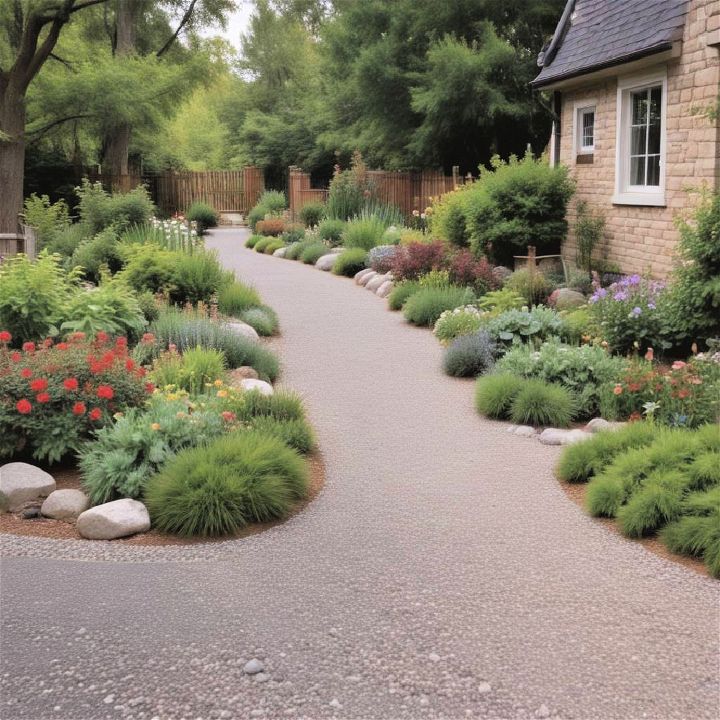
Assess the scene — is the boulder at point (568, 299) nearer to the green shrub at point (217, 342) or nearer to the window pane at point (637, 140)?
the window pane at point (637, 140)

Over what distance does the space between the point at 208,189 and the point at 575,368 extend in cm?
2826

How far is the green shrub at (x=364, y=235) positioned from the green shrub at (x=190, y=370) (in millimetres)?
11496

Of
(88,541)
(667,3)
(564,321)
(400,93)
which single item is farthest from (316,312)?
(400,93)

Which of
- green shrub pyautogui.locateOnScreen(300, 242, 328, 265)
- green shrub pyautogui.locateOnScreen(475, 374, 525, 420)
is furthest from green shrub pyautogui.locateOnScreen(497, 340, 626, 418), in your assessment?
green shrub pyautogui.locateOnScreen(300, 242, 328, 265)

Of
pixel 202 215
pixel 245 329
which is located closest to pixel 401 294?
pixel 245 329

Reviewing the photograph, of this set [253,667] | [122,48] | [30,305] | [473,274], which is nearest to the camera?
[253,667]

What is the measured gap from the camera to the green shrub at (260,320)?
12234 millimetres

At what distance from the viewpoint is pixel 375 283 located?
16.7m

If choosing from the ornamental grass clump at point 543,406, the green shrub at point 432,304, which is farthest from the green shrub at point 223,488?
the green shrub at point 432,304

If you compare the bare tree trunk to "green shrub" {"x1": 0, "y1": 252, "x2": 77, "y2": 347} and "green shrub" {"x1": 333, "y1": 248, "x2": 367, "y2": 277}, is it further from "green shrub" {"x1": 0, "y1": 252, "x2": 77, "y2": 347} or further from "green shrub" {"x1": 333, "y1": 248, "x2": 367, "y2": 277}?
"green shrub" {"x1": 0, "y1": 252, "x2": 77, "y2": 347}

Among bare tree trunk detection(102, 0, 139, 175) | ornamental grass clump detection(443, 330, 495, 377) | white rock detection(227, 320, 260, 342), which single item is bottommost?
ornamental grass clump detection(443, 330, 495, 377)

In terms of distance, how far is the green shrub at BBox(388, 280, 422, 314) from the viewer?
1447cm

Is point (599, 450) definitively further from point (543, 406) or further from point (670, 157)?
point (670, 157)

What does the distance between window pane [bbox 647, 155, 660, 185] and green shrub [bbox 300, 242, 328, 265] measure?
8.72 m
